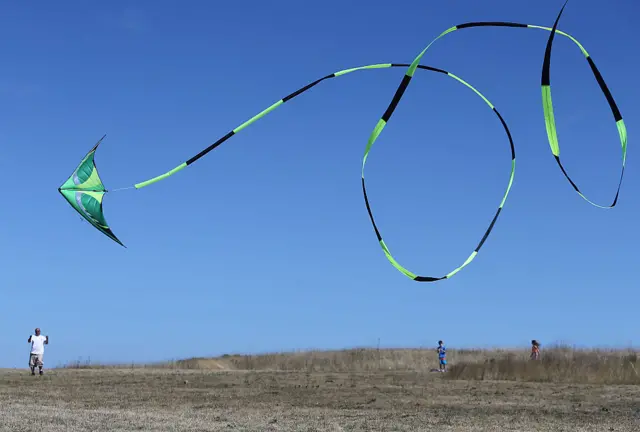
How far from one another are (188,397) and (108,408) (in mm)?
3392

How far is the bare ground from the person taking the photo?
17.8 meters

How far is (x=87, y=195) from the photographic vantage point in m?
14.9

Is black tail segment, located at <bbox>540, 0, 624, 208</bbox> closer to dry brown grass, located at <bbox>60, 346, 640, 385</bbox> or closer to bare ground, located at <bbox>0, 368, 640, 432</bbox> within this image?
bare ground, located at <bbox>0, 368, 640, 432</bbox>

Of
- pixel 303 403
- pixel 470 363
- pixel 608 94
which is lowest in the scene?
pixel 303 403

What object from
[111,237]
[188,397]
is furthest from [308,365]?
[111,237]

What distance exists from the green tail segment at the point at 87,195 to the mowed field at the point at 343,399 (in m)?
4.32

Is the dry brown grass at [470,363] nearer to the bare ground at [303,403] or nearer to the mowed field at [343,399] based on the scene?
the mowed field at [343,399]

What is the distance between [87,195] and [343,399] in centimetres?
1111

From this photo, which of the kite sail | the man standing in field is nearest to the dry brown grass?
the man standing in field

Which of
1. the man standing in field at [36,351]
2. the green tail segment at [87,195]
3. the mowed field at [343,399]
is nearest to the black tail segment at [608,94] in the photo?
the mowed field at [343,399]

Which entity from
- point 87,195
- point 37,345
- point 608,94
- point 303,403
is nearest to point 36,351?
point 37,345

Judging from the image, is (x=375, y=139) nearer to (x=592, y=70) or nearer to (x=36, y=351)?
(x=592, y=70)

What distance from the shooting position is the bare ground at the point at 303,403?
1781cm

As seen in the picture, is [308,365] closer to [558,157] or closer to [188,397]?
[188,397]
